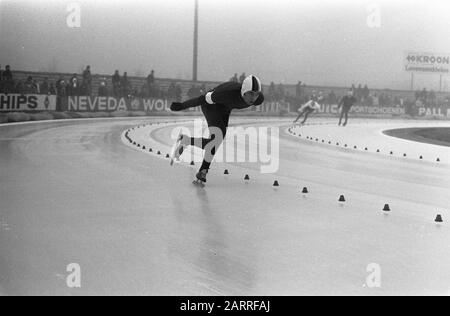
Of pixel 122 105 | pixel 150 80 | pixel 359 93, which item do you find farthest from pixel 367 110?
pixel 122 105

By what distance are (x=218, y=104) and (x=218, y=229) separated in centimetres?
287

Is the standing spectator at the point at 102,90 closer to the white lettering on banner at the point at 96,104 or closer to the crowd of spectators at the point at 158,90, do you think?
the crowd of spectators at the point at 158,90

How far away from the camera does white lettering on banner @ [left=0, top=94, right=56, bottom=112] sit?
23.4 m

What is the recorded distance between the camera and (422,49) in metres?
44.1

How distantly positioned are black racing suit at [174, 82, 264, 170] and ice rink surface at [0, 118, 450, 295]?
0.62 metres

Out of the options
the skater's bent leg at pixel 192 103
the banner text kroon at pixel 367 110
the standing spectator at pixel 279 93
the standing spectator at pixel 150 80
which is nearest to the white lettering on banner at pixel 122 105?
the standing spectator at pixel 150 80

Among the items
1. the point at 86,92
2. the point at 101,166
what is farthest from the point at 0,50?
the point at 101,166

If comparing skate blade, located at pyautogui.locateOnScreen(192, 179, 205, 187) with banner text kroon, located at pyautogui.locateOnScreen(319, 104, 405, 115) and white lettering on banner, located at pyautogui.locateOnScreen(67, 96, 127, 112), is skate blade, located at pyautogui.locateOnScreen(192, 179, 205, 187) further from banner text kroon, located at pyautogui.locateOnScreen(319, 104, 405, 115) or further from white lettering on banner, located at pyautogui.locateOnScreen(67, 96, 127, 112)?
banner text kroon, located at pyautogui.locateOnScreen(319, 104, 405, 115)

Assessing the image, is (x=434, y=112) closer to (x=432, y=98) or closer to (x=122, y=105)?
(x=432, y=98)

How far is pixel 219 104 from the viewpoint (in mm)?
8023

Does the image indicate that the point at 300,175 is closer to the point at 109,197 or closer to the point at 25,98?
the point at 109,197

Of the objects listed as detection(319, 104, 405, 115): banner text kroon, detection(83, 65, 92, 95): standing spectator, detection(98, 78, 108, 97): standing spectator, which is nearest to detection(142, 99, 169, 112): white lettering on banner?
detection(98, 78, 108, 97): standing spectator

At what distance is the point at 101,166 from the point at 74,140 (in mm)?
5335

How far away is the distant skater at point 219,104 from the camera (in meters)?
7.39
